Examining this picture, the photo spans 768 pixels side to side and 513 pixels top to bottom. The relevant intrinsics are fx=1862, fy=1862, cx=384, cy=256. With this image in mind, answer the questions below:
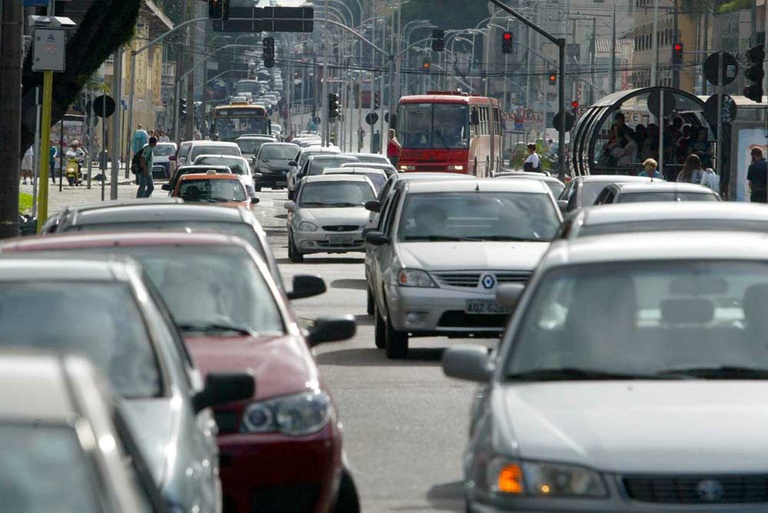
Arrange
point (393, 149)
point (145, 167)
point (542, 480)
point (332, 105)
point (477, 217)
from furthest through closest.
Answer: point (332, 105)
point (393, 149)
point (145, 167)
point (477, 217)
point (542, 480)

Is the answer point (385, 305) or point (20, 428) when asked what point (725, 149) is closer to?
point (385, 305)

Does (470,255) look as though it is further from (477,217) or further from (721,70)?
(721,70)

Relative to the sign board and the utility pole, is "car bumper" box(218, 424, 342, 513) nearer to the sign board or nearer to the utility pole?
the utility pole

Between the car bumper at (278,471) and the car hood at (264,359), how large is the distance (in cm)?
24

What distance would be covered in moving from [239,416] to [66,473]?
13.3 ft

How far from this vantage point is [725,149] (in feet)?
132

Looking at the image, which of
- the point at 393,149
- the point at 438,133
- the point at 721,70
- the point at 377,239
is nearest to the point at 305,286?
the point at 377,239

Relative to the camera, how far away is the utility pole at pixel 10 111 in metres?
21.4

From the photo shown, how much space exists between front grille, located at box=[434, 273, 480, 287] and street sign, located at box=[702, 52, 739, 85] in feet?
52.2

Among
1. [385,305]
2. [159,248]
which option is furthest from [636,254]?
[385,305]

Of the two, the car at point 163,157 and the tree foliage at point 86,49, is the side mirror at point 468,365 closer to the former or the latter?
the tree foliage at point 86,49

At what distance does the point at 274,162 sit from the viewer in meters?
66.0

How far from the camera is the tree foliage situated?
102 feet

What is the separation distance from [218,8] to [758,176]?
23699 mm
